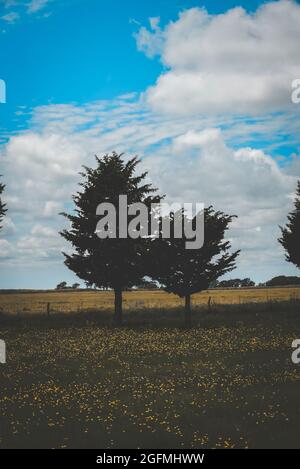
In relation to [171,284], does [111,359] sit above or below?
below

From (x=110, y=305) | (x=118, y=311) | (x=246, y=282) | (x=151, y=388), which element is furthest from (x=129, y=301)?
(x=246, y=282)

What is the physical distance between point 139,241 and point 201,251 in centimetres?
502

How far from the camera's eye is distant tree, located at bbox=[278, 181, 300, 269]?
4041cm

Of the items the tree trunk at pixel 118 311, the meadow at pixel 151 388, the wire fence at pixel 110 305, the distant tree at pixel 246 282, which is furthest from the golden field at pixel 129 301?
the distant tree at pixel 246 282

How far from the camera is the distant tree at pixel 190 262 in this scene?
3194cm

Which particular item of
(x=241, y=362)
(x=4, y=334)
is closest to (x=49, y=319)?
(x=4, y=334)

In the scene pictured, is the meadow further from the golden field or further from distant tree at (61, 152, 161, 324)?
the golden field

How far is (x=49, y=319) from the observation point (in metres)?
35.8

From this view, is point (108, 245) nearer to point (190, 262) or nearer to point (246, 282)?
point (190, 262)

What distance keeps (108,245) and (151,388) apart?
19.0 m

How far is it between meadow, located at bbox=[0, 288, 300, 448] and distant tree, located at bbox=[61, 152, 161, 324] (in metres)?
4.99

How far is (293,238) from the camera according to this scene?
133 ft
